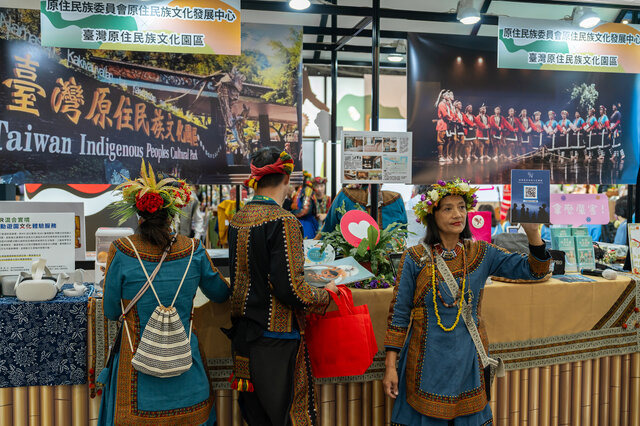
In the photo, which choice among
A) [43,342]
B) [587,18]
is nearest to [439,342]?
[43,342]

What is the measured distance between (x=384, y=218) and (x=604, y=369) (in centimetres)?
185

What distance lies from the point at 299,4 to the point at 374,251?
1818mm

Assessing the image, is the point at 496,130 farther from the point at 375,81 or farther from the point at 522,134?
the point at 375,81

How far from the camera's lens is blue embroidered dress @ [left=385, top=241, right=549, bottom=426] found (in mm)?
2148

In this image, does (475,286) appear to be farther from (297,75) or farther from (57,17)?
(57,17)

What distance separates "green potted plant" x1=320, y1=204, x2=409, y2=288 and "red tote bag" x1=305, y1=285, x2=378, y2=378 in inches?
22.4

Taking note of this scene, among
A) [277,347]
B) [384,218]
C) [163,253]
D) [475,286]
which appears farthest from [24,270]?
[384,218]

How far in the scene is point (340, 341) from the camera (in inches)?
87.3

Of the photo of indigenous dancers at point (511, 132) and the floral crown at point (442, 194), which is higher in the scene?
the photo of indigenous dancers at point (511, 132)

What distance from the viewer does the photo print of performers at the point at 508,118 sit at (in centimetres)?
386

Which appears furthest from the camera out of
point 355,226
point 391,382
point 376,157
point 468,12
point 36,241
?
point 468,12

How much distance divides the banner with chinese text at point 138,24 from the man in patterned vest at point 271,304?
1526 mm

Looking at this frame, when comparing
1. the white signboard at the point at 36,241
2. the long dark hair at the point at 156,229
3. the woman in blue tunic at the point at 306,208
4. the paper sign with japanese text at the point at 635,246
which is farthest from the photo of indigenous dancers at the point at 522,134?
the white signboard at the point at 36,241

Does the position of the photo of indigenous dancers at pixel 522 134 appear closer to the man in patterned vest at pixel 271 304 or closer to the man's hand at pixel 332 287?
the man's hand at pixel 332 287
